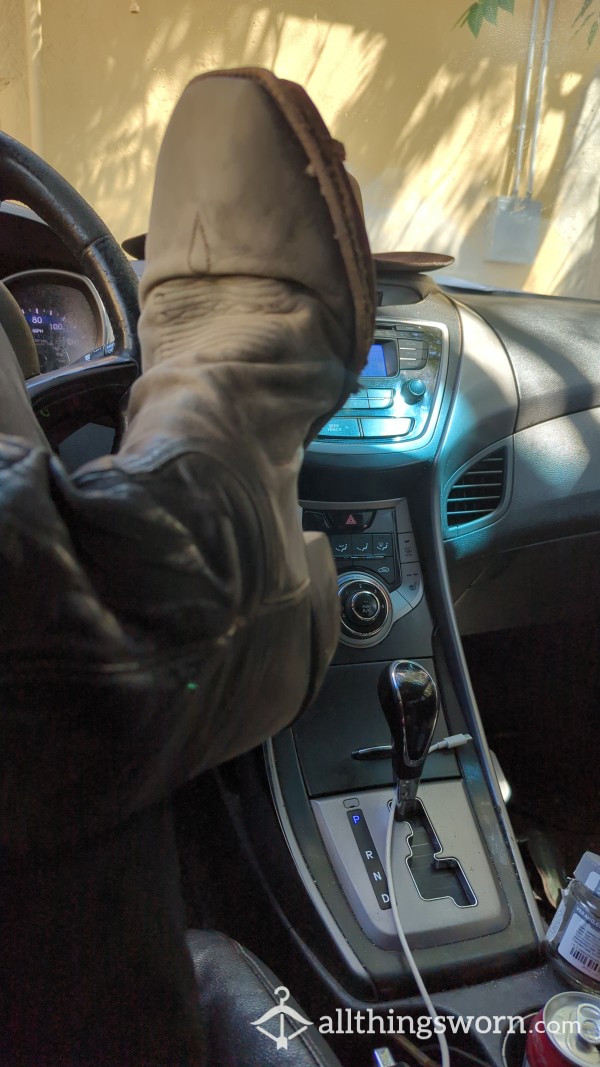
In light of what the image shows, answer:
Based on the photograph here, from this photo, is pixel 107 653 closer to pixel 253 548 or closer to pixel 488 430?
pixel 253 548

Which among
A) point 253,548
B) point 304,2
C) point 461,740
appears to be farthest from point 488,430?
point 253,548

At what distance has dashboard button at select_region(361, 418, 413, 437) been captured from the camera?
99cm

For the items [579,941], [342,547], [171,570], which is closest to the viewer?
[171,570]

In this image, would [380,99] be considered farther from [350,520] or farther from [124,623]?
[124,623]

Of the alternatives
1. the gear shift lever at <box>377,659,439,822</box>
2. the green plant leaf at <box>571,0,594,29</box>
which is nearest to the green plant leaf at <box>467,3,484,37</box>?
the green plant leaf at <box>571,0,594,29</box>

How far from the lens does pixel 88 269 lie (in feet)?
2.46

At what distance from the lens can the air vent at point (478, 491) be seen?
107 centimetres

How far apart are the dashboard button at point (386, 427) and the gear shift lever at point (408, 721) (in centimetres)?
31

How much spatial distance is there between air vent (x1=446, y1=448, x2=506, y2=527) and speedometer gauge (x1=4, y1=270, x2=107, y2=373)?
1.73 feet

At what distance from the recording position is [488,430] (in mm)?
1054

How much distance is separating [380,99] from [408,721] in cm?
91

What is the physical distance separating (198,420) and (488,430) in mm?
809

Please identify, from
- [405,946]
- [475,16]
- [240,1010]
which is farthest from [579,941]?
[475,16]

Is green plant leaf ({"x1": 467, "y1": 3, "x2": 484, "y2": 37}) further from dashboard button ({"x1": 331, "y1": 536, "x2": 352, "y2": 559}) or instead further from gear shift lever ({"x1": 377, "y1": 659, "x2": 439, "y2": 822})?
gear shift lever ({"x1": 377, "y1": 659, "x2": 439, "y2": 822})
